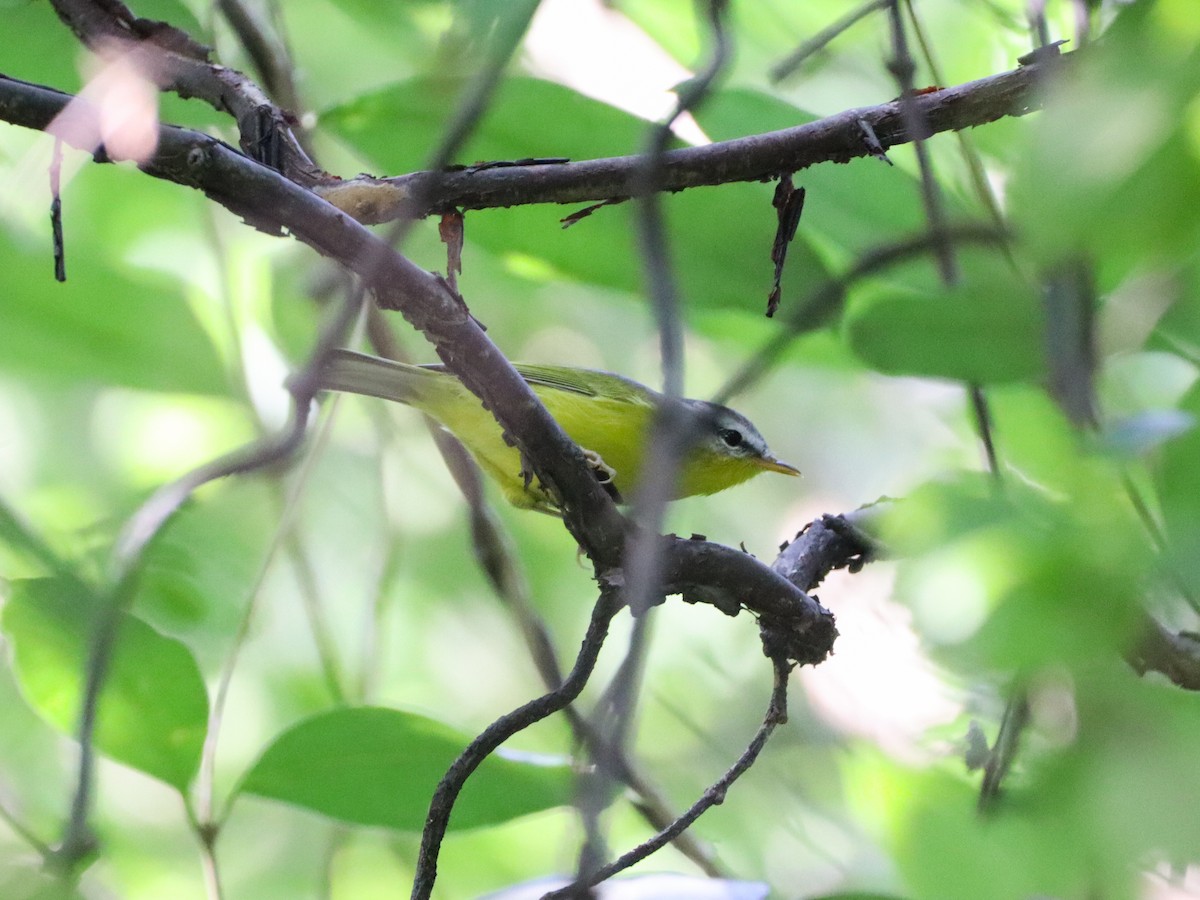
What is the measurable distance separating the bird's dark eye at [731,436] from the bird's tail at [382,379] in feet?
3.59

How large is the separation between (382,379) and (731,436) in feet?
4.18

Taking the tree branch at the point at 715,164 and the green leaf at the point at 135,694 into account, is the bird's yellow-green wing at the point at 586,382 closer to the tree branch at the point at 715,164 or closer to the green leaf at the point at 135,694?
the tree branch at the point at 715,164

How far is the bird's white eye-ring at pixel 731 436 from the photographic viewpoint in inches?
146

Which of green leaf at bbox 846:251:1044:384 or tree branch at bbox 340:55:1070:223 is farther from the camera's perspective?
tree branch at bbox 340:55:1070:223

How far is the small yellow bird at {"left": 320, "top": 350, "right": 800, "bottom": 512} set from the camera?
9.77 ft

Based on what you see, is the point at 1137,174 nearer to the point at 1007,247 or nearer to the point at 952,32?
the point at 1007,247

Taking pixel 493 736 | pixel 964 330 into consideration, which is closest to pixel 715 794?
pixel 493 736

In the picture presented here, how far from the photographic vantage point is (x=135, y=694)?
1741 mm

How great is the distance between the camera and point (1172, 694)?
114 cm

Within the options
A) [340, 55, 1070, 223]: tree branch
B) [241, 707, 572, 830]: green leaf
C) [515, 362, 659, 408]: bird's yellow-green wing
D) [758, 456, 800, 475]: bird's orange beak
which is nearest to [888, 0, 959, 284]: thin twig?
[340, 55, 1070, 223]: tree branch

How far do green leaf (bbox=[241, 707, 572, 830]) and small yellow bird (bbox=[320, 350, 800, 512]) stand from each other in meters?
0.74

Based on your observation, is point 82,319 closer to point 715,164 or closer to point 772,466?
point 715,164

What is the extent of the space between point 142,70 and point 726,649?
3.37 meters

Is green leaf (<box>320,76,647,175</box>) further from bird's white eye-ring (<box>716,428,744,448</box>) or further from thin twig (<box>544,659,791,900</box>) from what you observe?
bird's white eye-ring (<box>716,428,744,448</box>)
